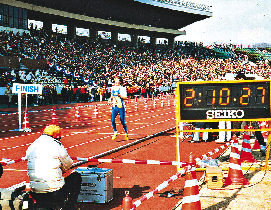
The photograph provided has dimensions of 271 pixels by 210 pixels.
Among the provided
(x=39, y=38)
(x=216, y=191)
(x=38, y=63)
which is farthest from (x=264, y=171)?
(x=39, y=38)

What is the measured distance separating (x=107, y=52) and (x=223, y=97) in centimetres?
5487

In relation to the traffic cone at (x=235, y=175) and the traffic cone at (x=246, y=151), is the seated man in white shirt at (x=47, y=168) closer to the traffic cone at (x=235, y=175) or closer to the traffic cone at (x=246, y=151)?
the traffic cone at (x=235, y=175)

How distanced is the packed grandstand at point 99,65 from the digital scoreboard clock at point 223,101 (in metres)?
20.8

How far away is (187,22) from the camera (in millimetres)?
89062

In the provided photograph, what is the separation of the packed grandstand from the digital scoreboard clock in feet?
68.1

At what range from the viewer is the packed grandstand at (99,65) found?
39731mm

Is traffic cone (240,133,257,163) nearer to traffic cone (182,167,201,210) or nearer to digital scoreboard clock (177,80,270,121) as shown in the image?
digital scoreboard clock (177,80,270,121)

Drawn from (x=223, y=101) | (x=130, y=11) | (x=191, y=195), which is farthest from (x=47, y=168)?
(x=130, y=11)

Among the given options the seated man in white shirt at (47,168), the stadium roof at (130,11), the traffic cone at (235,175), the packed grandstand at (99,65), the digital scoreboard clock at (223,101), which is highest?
the stadium roof at (130,11)

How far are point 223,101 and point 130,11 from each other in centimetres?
6767

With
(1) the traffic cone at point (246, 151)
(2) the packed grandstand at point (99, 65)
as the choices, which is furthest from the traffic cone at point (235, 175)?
(2) the packed grandstand at point (99, 65)

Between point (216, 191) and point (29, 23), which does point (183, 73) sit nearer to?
point (29, 23)

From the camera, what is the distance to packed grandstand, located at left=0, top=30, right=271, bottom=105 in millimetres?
39731

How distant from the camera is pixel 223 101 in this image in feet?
26.9
